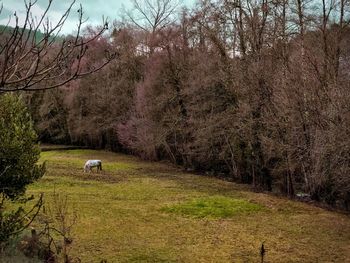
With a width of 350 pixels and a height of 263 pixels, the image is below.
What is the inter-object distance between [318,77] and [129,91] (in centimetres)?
2810

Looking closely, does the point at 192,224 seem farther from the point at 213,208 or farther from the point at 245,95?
the point at 245,95

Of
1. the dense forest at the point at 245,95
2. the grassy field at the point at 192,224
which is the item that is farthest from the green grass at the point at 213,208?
the dense forest at the point at 245,95

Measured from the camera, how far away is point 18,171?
45.6 feet

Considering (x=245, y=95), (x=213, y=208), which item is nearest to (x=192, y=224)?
(x=213, y=208)

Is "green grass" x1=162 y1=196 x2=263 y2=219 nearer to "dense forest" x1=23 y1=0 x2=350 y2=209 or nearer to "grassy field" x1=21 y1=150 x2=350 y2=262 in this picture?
"grassy field" x1=21 y1=150 x2=350 y2=262

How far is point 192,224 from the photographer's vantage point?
16.1 m

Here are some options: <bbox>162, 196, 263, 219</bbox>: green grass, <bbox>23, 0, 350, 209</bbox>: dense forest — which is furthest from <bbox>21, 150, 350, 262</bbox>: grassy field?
<bbox>23, 0, 350, 209</bbox>: dense forest

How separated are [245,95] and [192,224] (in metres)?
10.7

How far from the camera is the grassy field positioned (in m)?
12.8

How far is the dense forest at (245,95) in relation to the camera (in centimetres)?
1811

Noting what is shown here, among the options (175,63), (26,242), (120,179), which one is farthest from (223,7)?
(26,242)

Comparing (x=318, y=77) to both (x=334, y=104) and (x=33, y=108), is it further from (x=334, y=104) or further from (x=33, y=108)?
(x=33, y=108)

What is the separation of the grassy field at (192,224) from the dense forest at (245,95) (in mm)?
2616

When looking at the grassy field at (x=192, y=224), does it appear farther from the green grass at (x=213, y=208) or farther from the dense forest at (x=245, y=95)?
the dense forest at (x=245, y=95)
